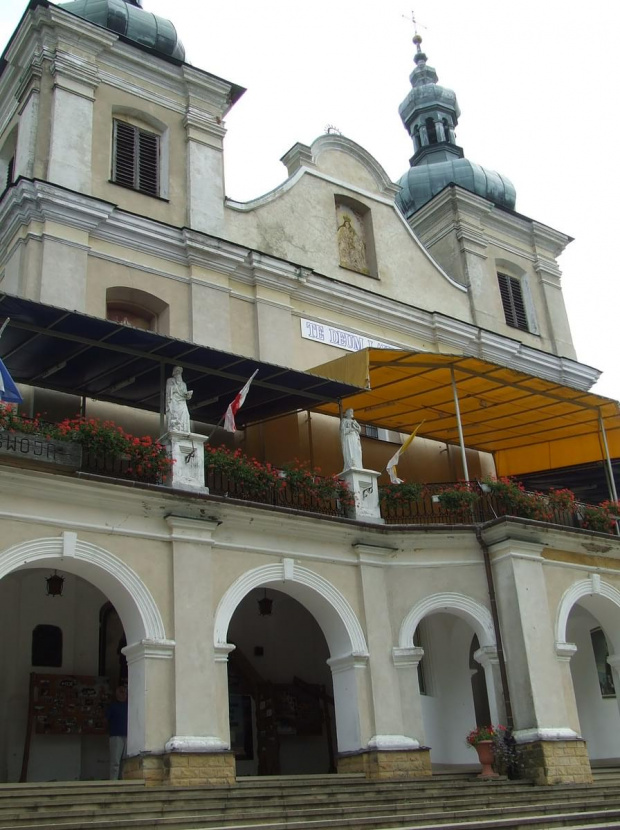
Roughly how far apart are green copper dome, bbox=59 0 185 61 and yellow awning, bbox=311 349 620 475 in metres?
9.84

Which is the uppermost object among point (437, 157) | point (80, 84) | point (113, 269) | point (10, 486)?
point (437, 157)

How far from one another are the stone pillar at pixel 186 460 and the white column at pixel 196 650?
25.9 inches

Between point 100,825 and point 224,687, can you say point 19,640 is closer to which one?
point 224,687

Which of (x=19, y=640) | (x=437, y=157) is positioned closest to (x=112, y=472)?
(x=19, y=640)

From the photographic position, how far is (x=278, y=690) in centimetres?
1939

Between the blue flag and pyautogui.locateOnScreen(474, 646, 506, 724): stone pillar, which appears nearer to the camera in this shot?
the blue flag

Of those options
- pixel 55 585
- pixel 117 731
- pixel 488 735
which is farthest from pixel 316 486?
pixel 117 731

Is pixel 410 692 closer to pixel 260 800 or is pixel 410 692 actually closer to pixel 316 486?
pixel 316 486

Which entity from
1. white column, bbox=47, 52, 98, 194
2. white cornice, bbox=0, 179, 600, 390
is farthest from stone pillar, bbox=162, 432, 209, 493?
white column, bbox=47, 52, 98, 194

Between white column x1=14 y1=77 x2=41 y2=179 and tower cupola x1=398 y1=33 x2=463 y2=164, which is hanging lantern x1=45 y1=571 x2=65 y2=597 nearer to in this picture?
white column x1=14 y1=77 x2=41 y2=179

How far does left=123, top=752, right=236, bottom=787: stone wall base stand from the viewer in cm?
1373

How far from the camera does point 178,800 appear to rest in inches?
505

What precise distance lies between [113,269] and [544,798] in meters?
12.9

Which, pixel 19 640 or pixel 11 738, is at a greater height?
pixel 19 640
